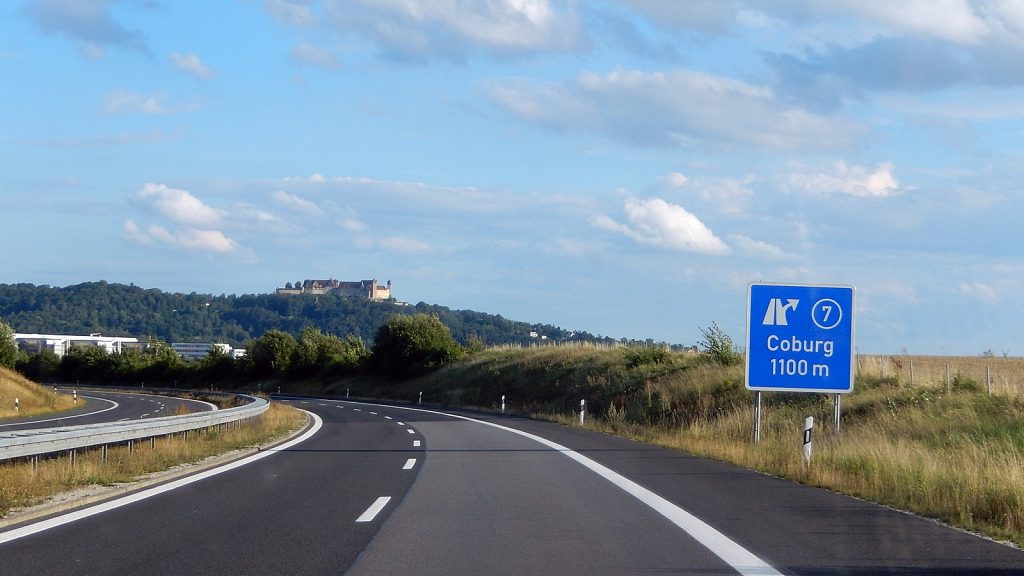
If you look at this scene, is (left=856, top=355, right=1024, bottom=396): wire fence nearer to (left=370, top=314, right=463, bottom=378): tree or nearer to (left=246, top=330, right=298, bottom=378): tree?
(left=370, top=314, right=463, bottom=378): tree

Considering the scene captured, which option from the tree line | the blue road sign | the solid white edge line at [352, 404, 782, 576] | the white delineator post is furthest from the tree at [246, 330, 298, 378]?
the white delineator post

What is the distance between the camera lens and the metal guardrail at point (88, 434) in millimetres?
13406

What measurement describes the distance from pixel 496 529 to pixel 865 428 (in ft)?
51.3

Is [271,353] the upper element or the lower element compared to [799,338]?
lower

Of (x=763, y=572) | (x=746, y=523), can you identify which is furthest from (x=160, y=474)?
(x=763, y=572)

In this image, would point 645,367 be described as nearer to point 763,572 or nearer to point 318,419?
point 318,419

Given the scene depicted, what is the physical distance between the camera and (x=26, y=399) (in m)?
50.7

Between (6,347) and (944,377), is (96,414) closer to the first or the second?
(944,377)

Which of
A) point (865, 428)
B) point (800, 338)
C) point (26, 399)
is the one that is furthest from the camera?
point (26, 399)

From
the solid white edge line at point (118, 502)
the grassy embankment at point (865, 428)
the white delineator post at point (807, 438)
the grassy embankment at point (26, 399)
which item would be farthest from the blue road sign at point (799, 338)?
the grassy embankment at point (26, 399)

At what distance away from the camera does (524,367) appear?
65500 millimetres

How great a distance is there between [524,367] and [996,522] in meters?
Result: 55.2

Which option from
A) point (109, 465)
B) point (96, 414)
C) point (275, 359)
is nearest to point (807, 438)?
point (109, 465)

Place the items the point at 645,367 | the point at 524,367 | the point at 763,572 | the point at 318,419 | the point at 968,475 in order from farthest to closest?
the point at 524,367
the point at 645,367
the point at 318,419
the point at 968,475
the point at 763,572
